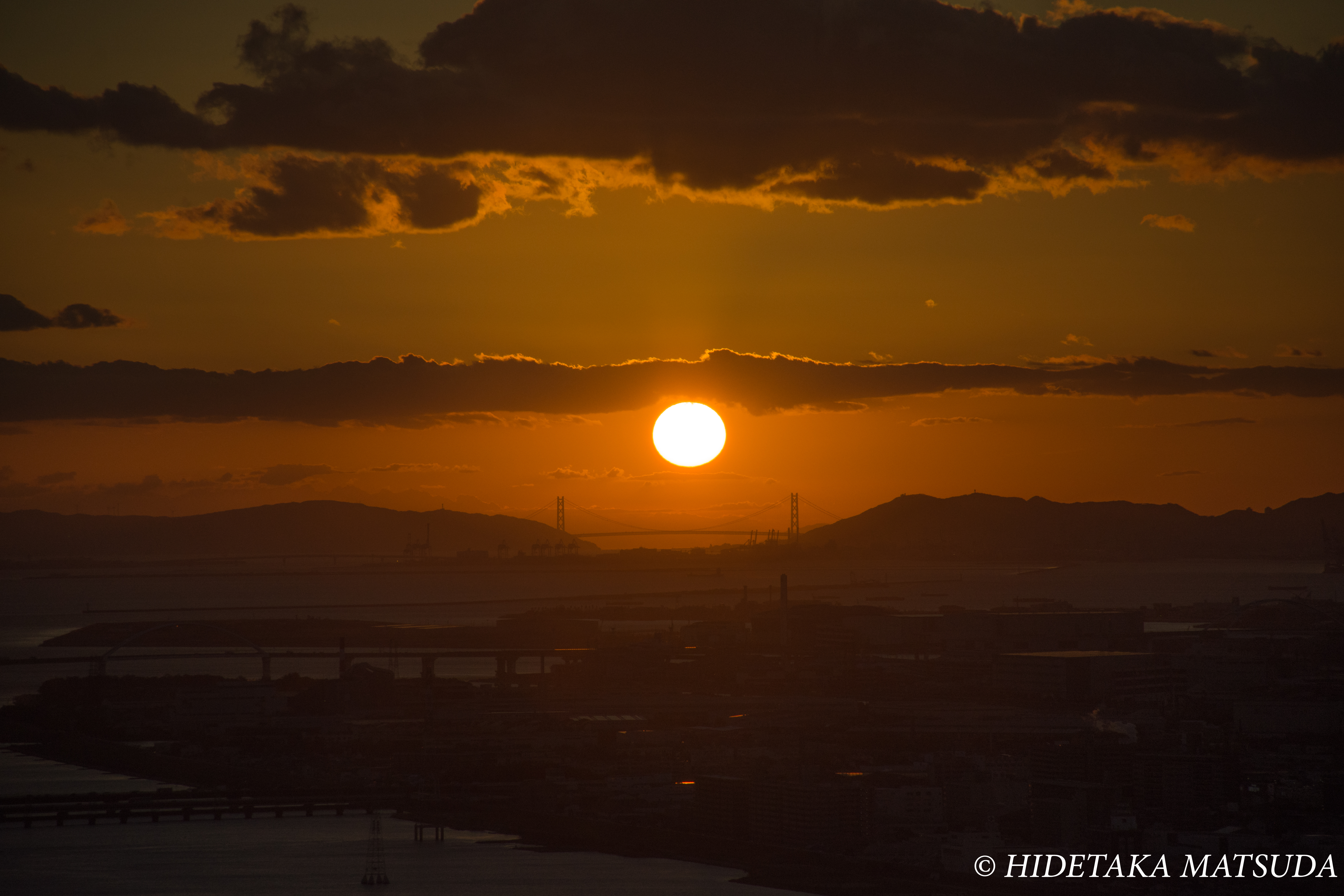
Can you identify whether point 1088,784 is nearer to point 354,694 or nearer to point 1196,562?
point 354,694

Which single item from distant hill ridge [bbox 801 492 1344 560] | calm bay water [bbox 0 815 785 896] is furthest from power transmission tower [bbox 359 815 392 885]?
distant hill ridge [bbox 801 492 1344 560]

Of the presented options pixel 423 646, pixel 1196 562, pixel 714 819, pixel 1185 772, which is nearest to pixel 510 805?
pixel 714 819

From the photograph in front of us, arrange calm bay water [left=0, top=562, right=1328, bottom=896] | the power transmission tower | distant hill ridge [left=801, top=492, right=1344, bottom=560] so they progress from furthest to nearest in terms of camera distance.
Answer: distant hill ridge [left=801, top=492, right=1344, bottom=560]
the power transmission tower
calm bay water [left=0, top=562, right=1328, bottom=896]

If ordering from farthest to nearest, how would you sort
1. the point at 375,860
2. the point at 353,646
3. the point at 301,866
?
the point at 353,646, the point at 301,866, the point at 375,860

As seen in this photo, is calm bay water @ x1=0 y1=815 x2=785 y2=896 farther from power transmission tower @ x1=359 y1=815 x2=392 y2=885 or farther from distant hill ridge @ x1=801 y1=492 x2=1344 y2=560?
distant hill ridge @ x1=801 y1=492 x2=1344 y2=560

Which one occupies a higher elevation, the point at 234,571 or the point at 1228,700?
the point at 234,571

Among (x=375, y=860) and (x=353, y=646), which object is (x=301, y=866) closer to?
(x=375, y=860)

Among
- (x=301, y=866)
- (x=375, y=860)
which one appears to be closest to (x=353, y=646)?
(x=301, y=866)

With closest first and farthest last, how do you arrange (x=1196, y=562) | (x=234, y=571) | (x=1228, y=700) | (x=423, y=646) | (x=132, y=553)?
(x=1228, y=700) < (x=423, y=646) < (x=234, y=571) < (x=1196, y=562) < (x=132, y=553)

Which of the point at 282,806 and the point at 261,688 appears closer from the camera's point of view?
the point at 282,806
